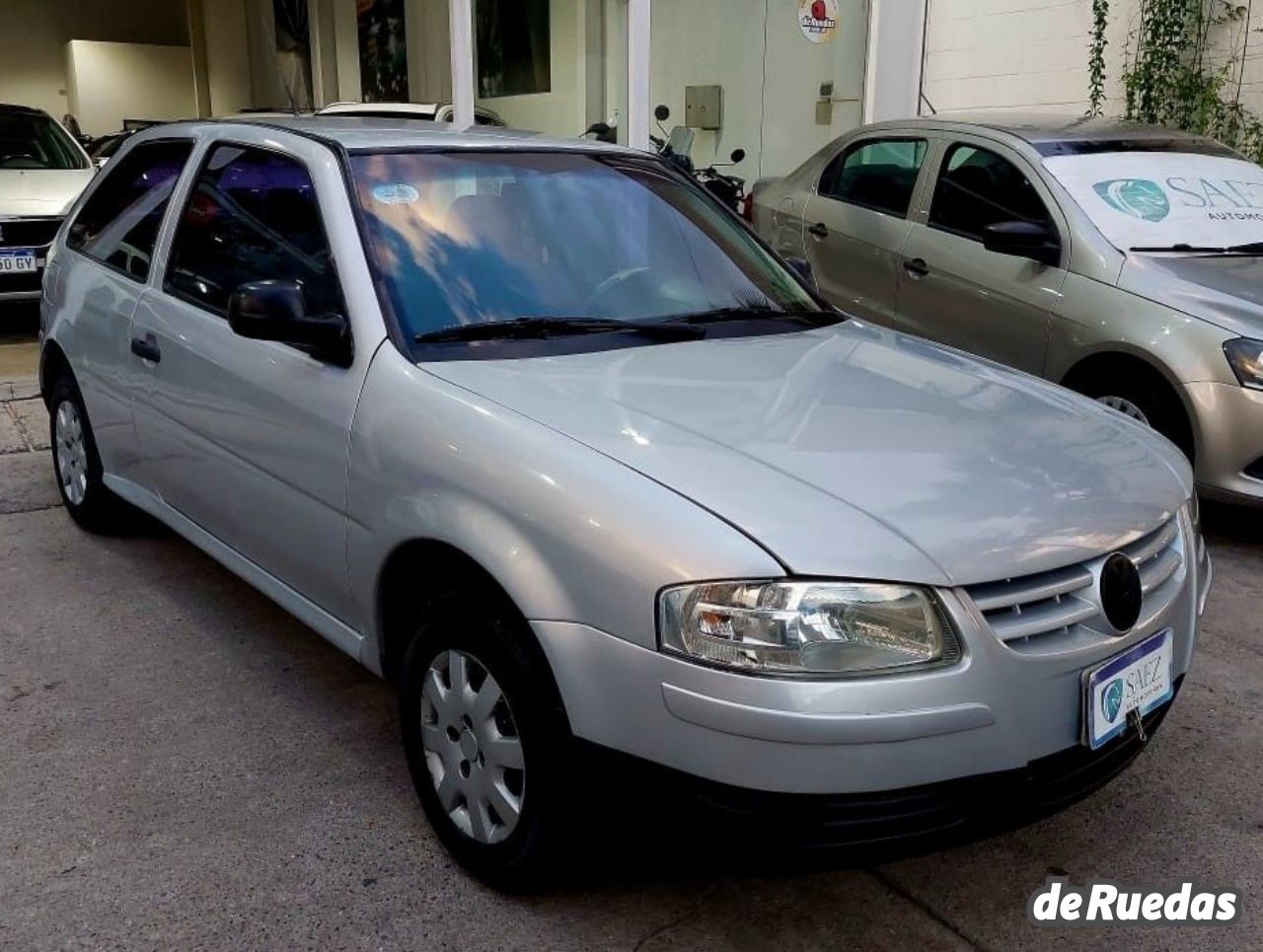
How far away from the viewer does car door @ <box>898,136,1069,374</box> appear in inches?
218

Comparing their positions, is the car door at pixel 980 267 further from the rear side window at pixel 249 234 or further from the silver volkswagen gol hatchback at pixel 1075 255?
the rear side window at pixel 249 234

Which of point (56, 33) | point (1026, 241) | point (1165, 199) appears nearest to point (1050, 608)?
point (1026, 241)

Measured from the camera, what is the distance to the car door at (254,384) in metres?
3.04

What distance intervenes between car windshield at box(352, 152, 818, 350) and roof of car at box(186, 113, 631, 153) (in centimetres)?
5

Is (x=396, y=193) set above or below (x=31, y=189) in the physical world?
above

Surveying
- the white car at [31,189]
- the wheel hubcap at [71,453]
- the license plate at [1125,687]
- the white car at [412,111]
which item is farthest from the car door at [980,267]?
the white car at [31,189]

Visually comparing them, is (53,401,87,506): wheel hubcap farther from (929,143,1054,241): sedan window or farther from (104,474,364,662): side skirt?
(929,143,1054,241): sedan window

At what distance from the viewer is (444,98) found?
493 inches

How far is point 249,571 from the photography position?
139 inches

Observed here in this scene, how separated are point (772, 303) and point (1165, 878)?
6.03 feet

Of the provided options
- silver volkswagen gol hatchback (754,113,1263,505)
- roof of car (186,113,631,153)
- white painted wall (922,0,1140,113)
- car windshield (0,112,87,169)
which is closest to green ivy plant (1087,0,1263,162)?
white painted wall (922,0,1140,113)

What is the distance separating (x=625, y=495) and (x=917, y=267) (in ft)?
13.7

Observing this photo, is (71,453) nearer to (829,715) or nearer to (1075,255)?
(829,715)

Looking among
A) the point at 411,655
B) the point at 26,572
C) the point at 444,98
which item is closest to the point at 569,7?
the point at 444,98
